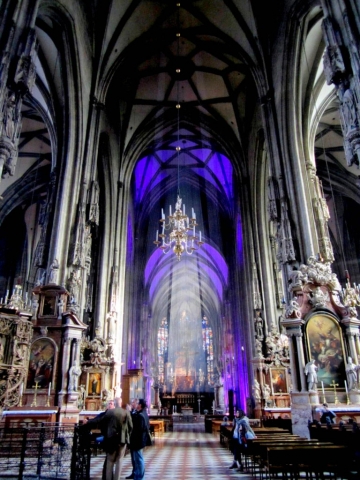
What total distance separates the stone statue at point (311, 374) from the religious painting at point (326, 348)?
0.38 meters

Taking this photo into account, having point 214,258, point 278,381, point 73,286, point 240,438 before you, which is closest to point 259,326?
point 278,381

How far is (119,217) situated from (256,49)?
36.0 ft

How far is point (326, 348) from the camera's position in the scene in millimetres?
12172

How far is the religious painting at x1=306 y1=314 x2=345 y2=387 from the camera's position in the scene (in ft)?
39.2

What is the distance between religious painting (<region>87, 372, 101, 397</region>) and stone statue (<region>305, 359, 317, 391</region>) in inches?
374

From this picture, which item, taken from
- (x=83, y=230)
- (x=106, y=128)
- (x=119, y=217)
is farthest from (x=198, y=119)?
(x=83, y=230)

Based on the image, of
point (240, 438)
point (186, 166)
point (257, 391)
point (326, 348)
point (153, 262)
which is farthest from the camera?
point (153, 262)

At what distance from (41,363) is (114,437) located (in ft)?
26.3

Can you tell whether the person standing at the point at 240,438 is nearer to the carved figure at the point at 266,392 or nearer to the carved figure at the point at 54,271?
the carved figure at the point at 54,271

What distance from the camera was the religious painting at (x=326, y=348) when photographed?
11.9 meters

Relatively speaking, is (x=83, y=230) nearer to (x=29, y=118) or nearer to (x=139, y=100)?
(x=29, y=118)

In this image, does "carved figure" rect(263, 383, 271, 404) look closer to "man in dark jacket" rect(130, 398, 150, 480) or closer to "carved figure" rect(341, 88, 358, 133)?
"carved figure" rect(341, 88, 358, 133)

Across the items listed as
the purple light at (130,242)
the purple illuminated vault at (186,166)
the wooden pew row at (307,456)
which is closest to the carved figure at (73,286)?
the wooden pew row at (307,456)

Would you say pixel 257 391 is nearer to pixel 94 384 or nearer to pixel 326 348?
pixel 326 348
